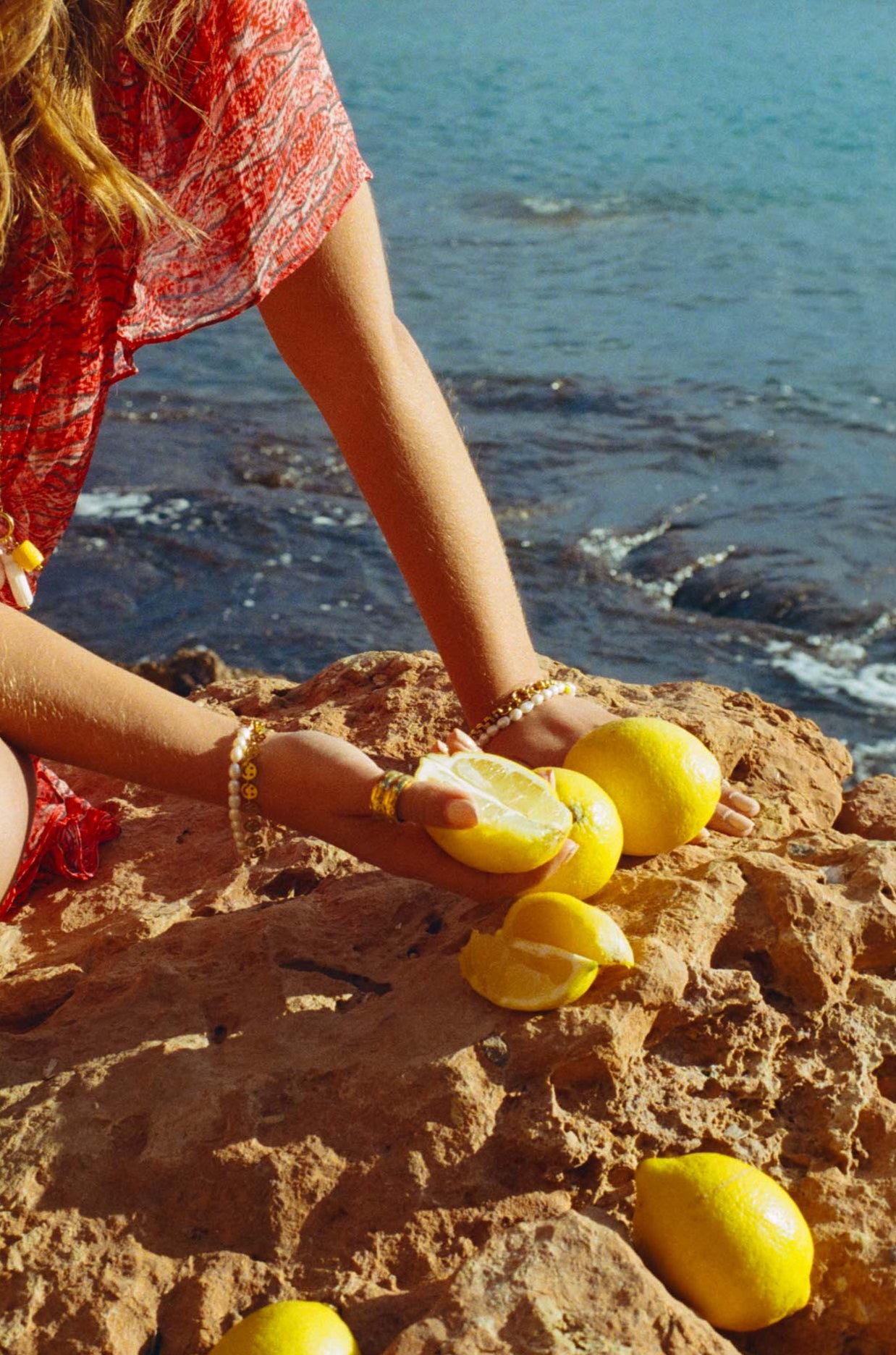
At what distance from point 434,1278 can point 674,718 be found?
4.99 feet

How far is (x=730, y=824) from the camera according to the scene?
2.73 m

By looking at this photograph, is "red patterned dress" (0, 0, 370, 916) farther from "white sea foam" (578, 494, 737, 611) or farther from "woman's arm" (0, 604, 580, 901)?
"white sea foam" (578, 494, 737, 611)

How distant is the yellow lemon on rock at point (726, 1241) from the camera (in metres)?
1.82

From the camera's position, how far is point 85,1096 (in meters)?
2.10

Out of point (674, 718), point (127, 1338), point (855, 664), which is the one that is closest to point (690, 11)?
point (855, 664)

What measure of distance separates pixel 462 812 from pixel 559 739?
2.08 ft

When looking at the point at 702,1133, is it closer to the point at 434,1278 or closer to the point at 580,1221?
the point at 580,1221

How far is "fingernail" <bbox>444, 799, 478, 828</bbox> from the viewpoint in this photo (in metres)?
2.06

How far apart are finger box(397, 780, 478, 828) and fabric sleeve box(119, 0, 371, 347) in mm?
1113

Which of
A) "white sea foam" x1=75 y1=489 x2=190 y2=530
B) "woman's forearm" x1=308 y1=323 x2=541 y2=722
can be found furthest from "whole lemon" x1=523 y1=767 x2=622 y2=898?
"white sea foam" x1=75 y1=489 x2=190 y2=530

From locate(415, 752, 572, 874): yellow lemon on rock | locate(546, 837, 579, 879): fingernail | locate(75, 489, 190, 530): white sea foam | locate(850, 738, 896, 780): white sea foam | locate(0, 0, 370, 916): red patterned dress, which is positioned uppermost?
locate(0, 0, 370, 916): red patterned dress

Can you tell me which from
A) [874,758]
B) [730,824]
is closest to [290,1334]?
[730,824]

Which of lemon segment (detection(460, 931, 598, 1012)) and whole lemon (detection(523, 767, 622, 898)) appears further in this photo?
whole lemon (detection(523, 767, 622, 898))

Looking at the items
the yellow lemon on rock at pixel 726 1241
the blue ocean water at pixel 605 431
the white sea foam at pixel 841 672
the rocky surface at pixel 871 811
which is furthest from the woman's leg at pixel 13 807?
the white sea foam at pixel 841 672
